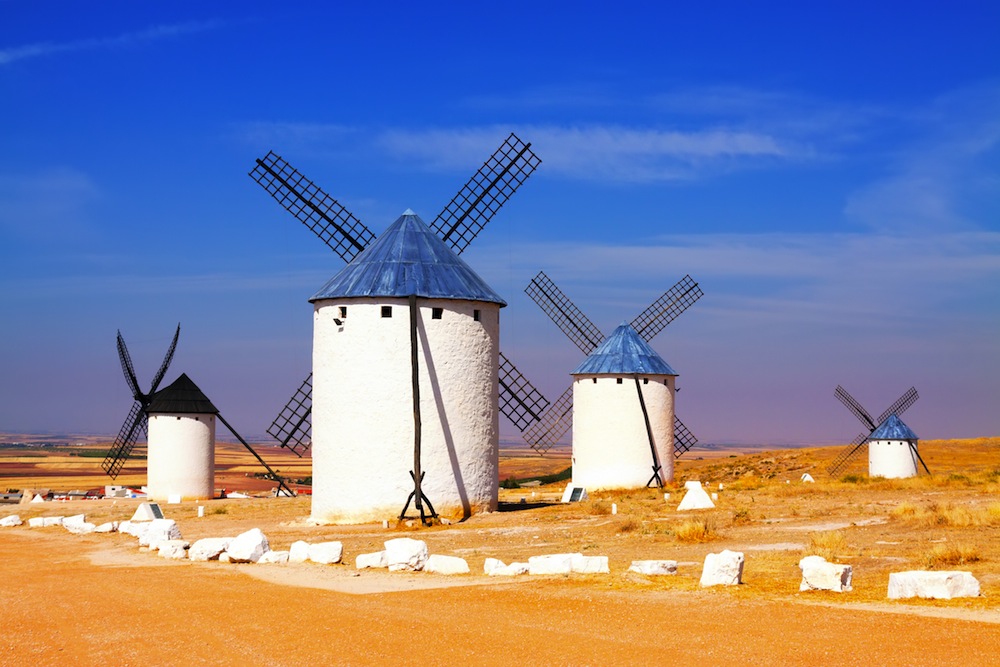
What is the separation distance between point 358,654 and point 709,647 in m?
2.98

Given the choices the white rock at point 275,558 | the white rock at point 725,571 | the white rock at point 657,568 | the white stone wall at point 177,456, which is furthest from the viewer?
the white stone wall at point 177,456

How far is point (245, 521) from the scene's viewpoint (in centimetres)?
2666

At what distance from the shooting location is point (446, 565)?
14852 mm

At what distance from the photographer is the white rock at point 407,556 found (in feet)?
49.3

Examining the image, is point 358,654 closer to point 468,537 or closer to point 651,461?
point 468,537

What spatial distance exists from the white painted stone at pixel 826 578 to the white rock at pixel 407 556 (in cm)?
521

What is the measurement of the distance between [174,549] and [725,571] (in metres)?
9.47

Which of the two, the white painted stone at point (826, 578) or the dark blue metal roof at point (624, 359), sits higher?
the dark blue metal roof at point (624, 359)

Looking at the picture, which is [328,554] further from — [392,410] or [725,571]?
[392,410]

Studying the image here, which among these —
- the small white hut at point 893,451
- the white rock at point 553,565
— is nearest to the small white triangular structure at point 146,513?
the white rock at point 553,565

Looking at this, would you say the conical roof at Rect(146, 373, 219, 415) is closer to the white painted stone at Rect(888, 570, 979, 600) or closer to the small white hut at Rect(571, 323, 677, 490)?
the small white hut at Rect(571, 323, 677, 490)

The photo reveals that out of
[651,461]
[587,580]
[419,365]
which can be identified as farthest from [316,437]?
[651,461]

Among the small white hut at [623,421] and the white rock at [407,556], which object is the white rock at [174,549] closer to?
the white rock at [407,556]

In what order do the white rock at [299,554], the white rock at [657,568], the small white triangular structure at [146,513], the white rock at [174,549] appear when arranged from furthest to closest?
the small white triangular structure at [146,513]
the white rock at [174,549]
the white rock at [299,554]
the white rock at [657,568]
